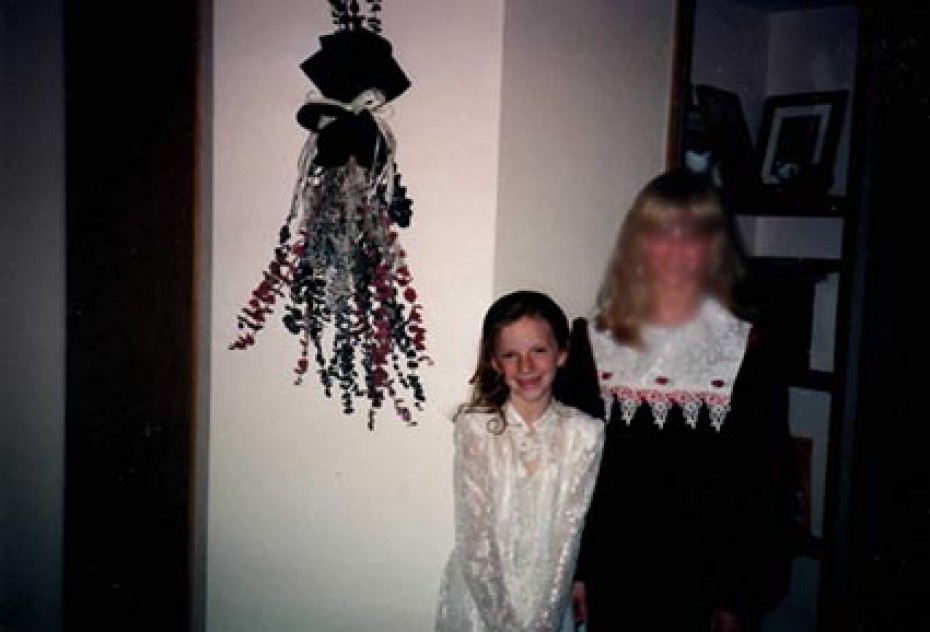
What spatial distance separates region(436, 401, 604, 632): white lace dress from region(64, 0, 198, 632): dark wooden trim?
1048mm

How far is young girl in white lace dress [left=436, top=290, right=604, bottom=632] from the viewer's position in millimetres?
1638

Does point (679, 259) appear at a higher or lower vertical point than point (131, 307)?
higher

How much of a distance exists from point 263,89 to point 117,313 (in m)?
0.76

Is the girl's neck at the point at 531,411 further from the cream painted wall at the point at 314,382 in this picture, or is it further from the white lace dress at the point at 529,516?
the cream painted wall at the point at 314,382

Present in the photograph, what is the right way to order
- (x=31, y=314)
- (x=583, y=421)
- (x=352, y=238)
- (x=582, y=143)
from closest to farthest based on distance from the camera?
1. (x=583, y=421)
2. (x=582, y=143)
3. (x=352, y=238)
4. (x=31, y=314)

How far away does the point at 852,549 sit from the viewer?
1696 millimetres

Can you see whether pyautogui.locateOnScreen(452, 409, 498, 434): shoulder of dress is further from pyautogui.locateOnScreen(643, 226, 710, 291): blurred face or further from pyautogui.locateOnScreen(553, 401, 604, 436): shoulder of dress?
pyautogui.locateOnScreen(643, 226, 710, 291): blurred face

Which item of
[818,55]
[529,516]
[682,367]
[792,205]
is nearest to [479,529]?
[529,516]

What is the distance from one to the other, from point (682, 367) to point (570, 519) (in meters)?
0.34

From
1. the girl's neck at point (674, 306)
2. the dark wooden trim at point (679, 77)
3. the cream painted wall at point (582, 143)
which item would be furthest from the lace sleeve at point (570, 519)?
the dark wooden trim at point (679, 77)

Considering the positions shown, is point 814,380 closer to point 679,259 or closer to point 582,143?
point 679,259

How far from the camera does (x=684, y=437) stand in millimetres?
1587

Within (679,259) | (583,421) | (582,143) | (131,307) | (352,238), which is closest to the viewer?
(679,259)

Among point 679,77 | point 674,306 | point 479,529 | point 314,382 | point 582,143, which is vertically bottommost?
point 479,529
